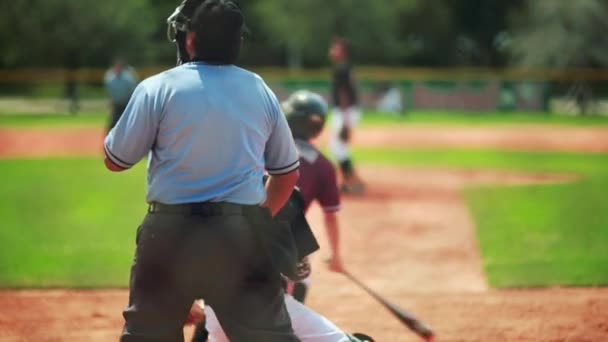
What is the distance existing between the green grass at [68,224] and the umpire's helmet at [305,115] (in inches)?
126

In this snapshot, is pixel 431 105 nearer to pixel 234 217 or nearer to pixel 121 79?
pixel 121 79

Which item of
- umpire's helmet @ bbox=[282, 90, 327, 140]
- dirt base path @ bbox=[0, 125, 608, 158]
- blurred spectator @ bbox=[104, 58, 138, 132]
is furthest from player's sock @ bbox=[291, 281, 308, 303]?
dirt base path @ bbox=[0, 125, 608, 158]

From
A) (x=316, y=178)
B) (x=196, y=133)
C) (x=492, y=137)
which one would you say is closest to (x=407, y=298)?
(x=316, y=178)

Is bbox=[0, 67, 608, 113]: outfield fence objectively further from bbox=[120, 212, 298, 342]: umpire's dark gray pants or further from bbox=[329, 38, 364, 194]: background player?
bbox=[120, 212, 298, 342]: umpire's dark gray pants

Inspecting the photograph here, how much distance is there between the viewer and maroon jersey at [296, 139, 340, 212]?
5.70m

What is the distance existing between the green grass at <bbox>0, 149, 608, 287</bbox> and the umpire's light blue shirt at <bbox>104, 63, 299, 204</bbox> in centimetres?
475

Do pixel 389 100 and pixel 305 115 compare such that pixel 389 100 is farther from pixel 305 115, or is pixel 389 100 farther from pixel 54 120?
pixel 305 115

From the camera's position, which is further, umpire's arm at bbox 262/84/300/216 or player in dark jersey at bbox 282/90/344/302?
player in dark jersey at bbox 282/90/344/302

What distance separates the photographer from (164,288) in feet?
12.2

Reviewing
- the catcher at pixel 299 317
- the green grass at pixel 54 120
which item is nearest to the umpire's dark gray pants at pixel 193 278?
the catcher at pixel 299 317

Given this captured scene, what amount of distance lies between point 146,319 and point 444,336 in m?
3.02

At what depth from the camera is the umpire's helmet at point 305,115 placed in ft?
18.8

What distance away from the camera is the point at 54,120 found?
34.8m

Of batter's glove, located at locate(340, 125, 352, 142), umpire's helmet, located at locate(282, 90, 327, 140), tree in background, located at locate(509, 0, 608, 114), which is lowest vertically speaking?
tree in background, located at locate(509, 0, 608, 114)
